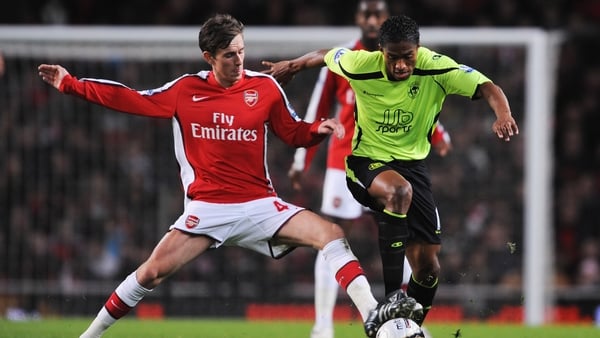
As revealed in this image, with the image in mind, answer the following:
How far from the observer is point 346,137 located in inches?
339

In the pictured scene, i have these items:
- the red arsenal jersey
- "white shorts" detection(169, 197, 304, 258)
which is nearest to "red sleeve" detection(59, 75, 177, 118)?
the red arsenal jersey

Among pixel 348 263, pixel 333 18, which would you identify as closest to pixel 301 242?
pixel 348 263

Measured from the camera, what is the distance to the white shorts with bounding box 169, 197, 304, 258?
6.67m

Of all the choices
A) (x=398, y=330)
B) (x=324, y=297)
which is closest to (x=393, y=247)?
(x=398, y=330)

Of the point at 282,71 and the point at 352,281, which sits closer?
the point at 352,281

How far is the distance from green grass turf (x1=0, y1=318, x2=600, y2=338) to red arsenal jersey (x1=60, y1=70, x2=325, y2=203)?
6.52ft

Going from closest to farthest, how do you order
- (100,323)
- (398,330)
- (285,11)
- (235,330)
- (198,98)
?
(398,330), (100,323), (198,98), (235,330), (285,11)

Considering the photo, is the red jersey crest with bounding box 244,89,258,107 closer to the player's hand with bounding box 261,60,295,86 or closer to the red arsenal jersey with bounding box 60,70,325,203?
the red arsenal jersey with bounding box 60,70,325,203

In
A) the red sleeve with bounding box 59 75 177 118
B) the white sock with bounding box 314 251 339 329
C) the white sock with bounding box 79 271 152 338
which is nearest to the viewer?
the white sock with bounding box 79 271 152 338

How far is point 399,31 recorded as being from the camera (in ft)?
21.2

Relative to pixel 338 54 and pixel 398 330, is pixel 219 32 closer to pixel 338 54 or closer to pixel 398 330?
pixel 338 54

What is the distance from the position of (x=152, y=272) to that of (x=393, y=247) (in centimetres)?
133

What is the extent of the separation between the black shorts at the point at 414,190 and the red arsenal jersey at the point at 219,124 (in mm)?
321

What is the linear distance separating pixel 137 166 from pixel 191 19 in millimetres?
4334
